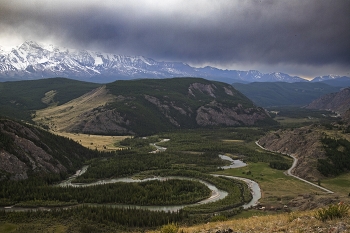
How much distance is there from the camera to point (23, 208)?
3447 inches

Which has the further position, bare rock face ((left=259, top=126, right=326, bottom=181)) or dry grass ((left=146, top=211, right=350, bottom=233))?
bare rock face ((left=259, top=126, right=326, bottom=181))

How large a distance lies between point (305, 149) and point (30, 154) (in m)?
133

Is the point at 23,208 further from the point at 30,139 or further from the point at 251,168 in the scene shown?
the point at 251,168

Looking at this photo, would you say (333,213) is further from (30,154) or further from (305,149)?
(305,149)

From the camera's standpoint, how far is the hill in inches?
4377

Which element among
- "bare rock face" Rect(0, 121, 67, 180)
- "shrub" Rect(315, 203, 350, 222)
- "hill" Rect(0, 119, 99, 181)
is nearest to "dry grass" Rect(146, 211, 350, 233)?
"shrub" Rect(315, 203, 350, 222)

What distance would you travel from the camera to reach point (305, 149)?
165750 millimetres

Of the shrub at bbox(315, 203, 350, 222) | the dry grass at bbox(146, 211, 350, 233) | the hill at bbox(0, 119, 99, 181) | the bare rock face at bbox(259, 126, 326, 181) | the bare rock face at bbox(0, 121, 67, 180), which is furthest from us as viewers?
the bare rock face at bbox(259, 126, 326, 181)

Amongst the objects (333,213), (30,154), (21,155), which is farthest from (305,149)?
(333,213)

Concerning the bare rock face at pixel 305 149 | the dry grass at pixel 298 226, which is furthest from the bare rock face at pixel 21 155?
the bare rock face at pixel 305 149

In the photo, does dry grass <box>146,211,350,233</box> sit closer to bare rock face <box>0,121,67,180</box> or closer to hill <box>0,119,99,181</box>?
bare rock face <box>0,121,67,180</box>

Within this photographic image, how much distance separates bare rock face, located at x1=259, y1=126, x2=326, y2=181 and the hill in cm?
10039

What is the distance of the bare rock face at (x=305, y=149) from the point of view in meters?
131

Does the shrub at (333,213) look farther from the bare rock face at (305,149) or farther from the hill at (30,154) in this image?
the hill at (30,154)
